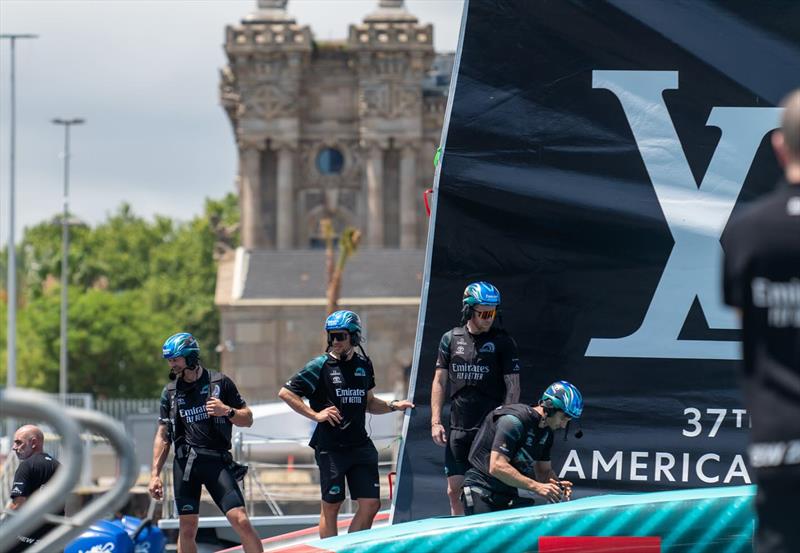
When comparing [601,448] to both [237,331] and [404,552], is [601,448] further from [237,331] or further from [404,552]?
[237,331]

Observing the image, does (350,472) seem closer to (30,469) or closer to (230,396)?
(230,396)

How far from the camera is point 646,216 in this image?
952 centimetres

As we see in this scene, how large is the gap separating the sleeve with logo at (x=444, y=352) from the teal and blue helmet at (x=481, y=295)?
40cm

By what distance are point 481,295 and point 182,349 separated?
2.10 meters

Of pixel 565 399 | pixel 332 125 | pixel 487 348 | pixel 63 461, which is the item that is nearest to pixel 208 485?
pixel 487 348

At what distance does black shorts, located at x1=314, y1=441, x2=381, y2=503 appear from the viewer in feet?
33.2

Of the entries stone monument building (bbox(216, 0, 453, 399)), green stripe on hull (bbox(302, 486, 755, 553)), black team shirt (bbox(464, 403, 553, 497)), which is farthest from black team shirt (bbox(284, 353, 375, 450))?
stone monument building (bbox(216, 0, 453, 399))

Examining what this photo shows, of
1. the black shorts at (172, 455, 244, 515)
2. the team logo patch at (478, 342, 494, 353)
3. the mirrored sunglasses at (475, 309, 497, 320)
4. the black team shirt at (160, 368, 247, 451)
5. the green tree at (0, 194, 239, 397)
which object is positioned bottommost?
the green tree at (0, 194, 239, 397)

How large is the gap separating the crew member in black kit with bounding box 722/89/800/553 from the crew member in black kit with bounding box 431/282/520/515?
4.87 m

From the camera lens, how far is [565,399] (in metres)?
8.73

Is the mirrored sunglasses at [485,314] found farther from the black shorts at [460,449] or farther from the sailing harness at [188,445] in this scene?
the sailing harness at [188,445]

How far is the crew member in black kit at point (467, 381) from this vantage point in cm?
954

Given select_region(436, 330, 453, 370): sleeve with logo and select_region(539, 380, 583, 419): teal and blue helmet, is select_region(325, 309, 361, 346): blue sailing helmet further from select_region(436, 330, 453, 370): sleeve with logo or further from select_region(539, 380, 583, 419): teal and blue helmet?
select_region(539, 380, 583, 419): teal and blue helmet

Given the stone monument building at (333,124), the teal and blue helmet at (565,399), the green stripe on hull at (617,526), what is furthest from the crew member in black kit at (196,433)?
the stone monument building at (333,124)
